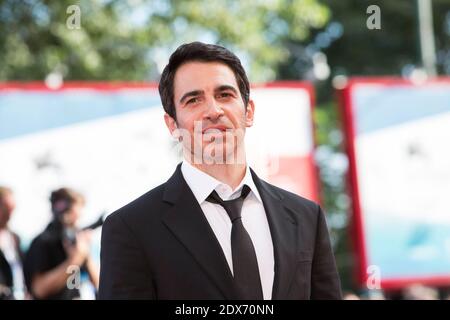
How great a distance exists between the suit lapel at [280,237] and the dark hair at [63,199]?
18.8 ft

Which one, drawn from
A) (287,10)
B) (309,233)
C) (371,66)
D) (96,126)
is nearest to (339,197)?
(371,66)

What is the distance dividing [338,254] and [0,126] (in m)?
18.6

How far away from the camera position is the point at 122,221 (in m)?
2.32

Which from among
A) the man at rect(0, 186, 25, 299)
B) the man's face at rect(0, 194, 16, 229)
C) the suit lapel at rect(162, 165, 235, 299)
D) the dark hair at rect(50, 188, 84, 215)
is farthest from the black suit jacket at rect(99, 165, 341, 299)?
the man's face at rect(0, 194, 16, 229)

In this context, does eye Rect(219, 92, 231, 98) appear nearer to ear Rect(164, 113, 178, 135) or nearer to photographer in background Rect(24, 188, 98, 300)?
ear Rect(164, 113, 178, 135)

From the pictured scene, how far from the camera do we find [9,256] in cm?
751

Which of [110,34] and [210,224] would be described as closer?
[210,224]

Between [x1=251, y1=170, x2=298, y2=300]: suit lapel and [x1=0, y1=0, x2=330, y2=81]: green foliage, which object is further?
[x1=0, y1=0, x2=330, y2=81]: green foliage

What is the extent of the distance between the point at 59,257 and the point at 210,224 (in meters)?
4.96

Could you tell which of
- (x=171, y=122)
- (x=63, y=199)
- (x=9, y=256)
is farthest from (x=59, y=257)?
(x=171, y=122)

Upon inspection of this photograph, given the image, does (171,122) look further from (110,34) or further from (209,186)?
(110,34)

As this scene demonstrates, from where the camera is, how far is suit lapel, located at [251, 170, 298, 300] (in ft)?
7.32

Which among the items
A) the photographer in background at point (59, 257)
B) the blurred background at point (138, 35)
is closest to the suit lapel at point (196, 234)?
the photographer in background at point (59, 257)

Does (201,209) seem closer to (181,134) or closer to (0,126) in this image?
(181,134)
